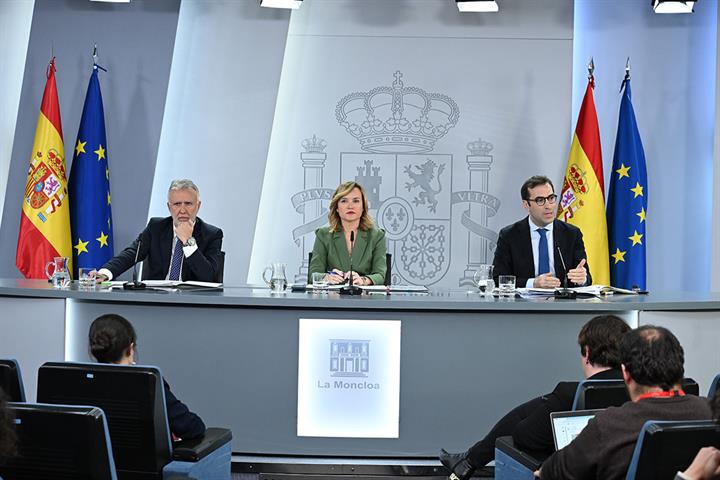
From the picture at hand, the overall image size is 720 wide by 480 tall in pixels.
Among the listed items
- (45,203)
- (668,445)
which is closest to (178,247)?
(45,203)

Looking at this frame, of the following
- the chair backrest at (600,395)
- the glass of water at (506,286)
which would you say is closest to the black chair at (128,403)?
→ the chair backrest at (600,395)

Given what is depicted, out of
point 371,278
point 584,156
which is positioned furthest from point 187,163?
point 584,156

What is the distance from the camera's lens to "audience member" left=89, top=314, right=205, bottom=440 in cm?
296

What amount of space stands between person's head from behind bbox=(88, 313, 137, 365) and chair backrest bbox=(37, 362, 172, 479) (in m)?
0.16

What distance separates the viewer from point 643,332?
2225 mm

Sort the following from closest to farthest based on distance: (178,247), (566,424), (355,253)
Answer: (566,424) → (178,247) → (355,253)

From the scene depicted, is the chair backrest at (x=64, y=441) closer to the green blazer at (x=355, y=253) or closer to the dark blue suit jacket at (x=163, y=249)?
the dark blue suit jacket at (x=163, y=249)

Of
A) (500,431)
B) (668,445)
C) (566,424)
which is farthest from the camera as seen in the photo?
(500,431)

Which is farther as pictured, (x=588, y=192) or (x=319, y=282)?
(x=588, y=192)

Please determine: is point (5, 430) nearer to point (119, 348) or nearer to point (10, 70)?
point (119, 348)

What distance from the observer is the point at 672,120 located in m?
6.79

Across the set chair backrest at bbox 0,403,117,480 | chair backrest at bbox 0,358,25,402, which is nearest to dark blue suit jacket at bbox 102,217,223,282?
chair backrest at bbox 0,358,25,402

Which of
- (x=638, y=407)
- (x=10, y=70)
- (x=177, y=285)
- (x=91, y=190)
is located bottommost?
(x=638, y=407)

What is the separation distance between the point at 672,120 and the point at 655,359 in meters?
5.02
